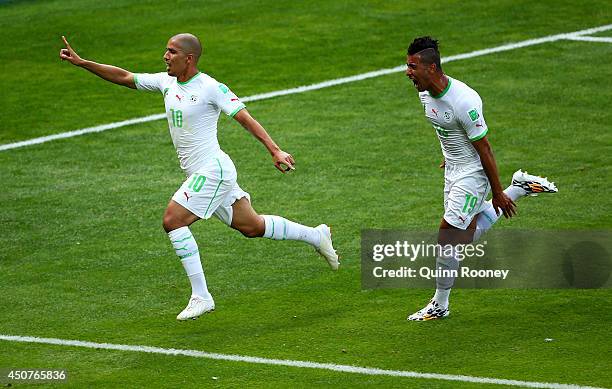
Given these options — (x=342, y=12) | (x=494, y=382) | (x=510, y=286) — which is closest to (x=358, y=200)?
(x=510, y=286)

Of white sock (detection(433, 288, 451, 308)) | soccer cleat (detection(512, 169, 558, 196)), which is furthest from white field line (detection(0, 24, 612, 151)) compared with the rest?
white sock (detection(433, 288, 451, 308))

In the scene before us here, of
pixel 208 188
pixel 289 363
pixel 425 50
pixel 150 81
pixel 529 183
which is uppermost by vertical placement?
pixel 425 50

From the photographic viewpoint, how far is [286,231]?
11.4 meters

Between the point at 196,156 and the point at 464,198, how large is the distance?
2.33 m

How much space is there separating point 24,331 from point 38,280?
144cm

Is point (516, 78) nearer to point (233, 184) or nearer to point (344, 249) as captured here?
point (344, 249)

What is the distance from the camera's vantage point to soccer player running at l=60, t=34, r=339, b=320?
1062 centimetres

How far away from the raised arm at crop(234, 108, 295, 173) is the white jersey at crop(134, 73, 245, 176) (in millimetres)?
144

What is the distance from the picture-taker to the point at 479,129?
33.6ft

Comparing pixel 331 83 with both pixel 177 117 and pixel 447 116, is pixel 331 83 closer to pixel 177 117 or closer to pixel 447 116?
pixel 177 117

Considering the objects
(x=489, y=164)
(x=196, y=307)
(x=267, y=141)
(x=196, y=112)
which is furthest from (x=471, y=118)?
(x=196, y=307)

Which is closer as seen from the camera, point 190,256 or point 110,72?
point 190,256

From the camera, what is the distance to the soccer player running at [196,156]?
418 inches

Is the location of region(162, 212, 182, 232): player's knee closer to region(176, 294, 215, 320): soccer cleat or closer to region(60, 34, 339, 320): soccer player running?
region(60, 34, 339, 320): soccer player running
